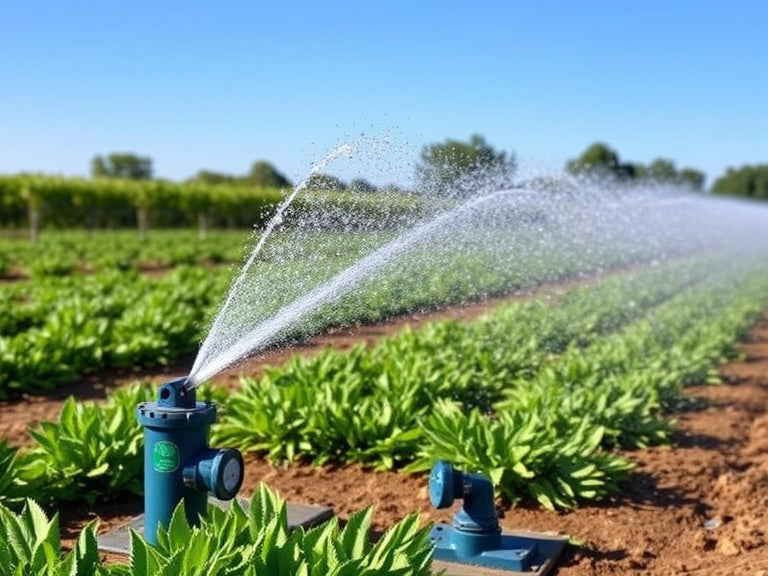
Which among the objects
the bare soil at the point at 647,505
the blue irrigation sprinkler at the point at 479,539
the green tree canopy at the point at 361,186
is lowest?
the bare soil at the point at 647,505

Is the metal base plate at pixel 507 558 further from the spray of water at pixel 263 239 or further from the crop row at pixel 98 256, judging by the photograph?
the crop row at pixel 98 256

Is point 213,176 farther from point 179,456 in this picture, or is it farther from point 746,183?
point 179,456

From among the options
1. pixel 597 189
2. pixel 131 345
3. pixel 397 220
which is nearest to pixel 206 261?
pixel 597 189

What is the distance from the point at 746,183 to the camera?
11481cm

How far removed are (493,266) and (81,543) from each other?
23.1ft

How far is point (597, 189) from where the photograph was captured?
16875 mm

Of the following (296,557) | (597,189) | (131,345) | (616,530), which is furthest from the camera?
(597,189)

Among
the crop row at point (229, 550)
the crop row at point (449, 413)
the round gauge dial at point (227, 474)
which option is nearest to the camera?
the crop row at point (229, 550)

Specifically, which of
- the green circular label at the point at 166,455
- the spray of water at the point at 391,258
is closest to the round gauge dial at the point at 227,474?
the green circular label at the point at 166,455

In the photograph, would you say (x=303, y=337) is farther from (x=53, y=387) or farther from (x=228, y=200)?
(x=228, y=200)

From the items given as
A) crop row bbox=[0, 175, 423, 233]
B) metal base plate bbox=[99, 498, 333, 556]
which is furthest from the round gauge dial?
crop row bbox=[0, 175, 423, 233]

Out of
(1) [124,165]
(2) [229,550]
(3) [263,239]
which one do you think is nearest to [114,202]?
(3) [263,239]

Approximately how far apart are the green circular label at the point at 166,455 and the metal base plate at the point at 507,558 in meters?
1.12

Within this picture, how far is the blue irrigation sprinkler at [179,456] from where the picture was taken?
11.5 feet
